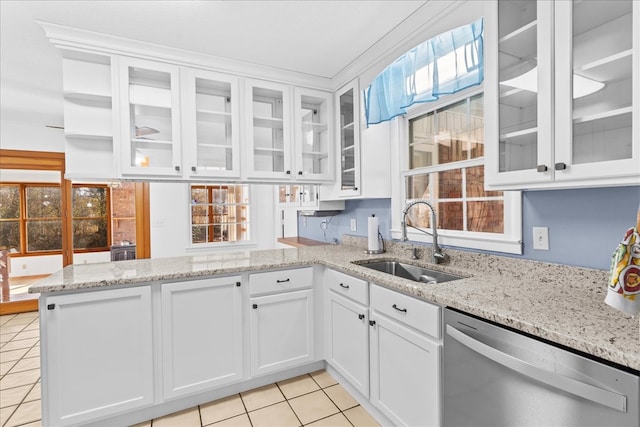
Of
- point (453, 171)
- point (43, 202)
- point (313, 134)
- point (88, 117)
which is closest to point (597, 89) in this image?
point (453, 171)

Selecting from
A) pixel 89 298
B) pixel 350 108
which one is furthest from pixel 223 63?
pixel 89 298

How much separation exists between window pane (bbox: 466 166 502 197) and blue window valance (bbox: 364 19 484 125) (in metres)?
0.54

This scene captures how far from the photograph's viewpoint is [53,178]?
4.43 metres

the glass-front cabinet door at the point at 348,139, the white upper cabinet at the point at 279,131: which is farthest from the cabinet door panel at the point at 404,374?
the white upper cabinet at the point at 279,131

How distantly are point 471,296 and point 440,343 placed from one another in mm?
255

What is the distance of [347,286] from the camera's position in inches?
81.4

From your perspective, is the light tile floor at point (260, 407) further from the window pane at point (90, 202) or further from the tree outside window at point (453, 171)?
the window pane at point (90, 202)

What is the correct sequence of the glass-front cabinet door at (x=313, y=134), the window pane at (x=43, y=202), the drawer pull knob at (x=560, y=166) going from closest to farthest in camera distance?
the drawer pull knob at (x=560, y=166), the glass-front cabinet door at (x=313, y=134), the window pane at (x=43, y=202)

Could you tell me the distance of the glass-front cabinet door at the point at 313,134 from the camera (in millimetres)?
2861

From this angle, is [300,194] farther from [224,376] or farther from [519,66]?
[519,66]

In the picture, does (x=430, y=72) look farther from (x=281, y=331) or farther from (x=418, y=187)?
(x=281, y=331)

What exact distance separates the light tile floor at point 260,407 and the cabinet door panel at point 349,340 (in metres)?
0.16

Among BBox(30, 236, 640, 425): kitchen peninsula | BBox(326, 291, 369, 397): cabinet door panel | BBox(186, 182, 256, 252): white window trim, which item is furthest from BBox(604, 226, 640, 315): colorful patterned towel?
BBox(186, 182, 256, 252): white window trim

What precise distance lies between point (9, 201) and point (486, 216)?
5771 millimetres
